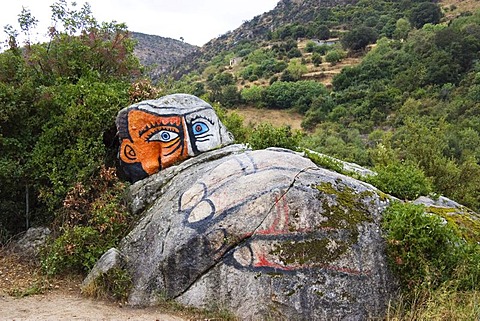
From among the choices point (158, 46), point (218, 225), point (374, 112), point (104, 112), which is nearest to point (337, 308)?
point (218, 225)

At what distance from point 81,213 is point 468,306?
23.9 ft

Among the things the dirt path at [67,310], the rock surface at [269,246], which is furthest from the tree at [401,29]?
the dirt path at [67,310]

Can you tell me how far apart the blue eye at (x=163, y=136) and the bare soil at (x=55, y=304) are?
3.37 metres

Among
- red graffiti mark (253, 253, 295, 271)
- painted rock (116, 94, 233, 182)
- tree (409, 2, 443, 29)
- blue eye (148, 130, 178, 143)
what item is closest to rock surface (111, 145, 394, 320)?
red graffiti mark (253, 253, 295, 271)

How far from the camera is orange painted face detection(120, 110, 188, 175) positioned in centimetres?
970

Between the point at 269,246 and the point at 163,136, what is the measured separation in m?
4.19

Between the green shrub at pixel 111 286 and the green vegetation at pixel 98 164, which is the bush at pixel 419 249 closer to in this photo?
the green vegetation at pixel 98 164

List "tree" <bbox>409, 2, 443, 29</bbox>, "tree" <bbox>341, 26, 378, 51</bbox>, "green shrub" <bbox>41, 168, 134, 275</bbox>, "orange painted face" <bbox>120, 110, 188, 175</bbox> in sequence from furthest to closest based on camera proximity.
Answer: "tree" <bbox>409, 2, 443, 29</bbox> < "tree" <bbox>341, 26, 378, 51</bbox> < "orange painted face" <bbox>120, 110, 188, 175</bbox> < "green shrub" <bbox>41, 168, 134, 275</bbox>

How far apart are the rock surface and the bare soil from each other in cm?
35

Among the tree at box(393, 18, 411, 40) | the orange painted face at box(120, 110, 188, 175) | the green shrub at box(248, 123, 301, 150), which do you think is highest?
the tree at box(393, 18, 411, 40)

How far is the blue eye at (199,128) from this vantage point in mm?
9828

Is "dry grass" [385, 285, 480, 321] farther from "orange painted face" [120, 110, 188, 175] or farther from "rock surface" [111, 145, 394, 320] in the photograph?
"orange painted face" [120, 110, 188, 175]

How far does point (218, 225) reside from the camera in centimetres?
710

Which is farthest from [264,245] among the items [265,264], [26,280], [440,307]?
[26,280]
